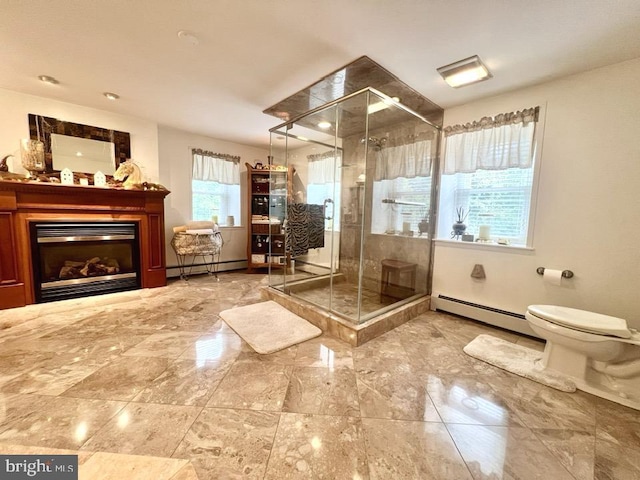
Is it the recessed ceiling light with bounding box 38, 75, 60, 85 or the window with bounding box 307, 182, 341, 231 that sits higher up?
the recessed ceiling light with bounding box 38, 75, 60, 85

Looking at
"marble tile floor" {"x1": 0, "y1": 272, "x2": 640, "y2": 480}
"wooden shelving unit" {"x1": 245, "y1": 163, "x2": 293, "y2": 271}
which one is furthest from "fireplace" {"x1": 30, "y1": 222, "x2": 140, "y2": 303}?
"wooden shelving unit" {"x1": 245, "y1": 163, "x2": 293, "y2": 271}

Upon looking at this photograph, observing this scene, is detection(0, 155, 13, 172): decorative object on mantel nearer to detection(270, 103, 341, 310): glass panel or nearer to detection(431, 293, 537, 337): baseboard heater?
detection(270, 103, 341, 310): glass panel

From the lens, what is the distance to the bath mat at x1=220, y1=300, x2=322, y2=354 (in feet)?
6.96

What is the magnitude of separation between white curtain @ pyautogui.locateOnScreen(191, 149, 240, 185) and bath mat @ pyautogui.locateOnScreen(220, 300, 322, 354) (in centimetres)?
259

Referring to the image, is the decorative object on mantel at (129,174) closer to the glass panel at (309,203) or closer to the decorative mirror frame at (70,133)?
the decorative mirror frame at (70,133)

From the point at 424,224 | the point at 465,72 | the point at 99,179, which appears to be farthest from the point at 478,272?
the point at 99,179

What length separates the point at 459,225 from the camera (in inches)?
111

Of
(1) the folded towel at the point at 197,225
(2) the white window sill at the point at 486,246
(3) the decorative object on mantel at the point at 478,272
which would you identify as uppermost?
(1) the folded towel at the point at 197,225

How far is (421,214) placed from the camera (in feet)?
10.2

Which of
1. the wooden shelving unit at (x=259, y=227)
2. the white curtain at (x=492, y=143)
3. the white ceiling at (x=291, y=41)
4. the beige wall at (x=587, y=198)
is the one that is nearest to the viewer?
the white ceiling at (x=291, y=41)

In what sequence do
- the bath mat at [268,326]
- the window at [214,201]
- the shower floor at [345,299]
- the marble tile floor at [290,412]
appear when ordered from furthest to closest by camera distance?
the window at [214,201], the shower floor at [345,299], the bath mat at [268,326], the marble tile floor at [290,412]

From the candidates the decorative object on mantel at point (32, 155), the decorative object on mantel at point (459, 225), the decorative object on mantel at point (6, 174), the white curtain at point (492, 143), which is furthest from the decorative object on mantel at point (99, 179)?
the decorative object on mantel at point (459, 225)

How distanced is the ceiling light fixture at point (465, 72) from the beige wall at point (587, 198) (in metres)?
0.53

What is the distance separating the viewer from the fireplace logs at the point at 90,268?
313cm
